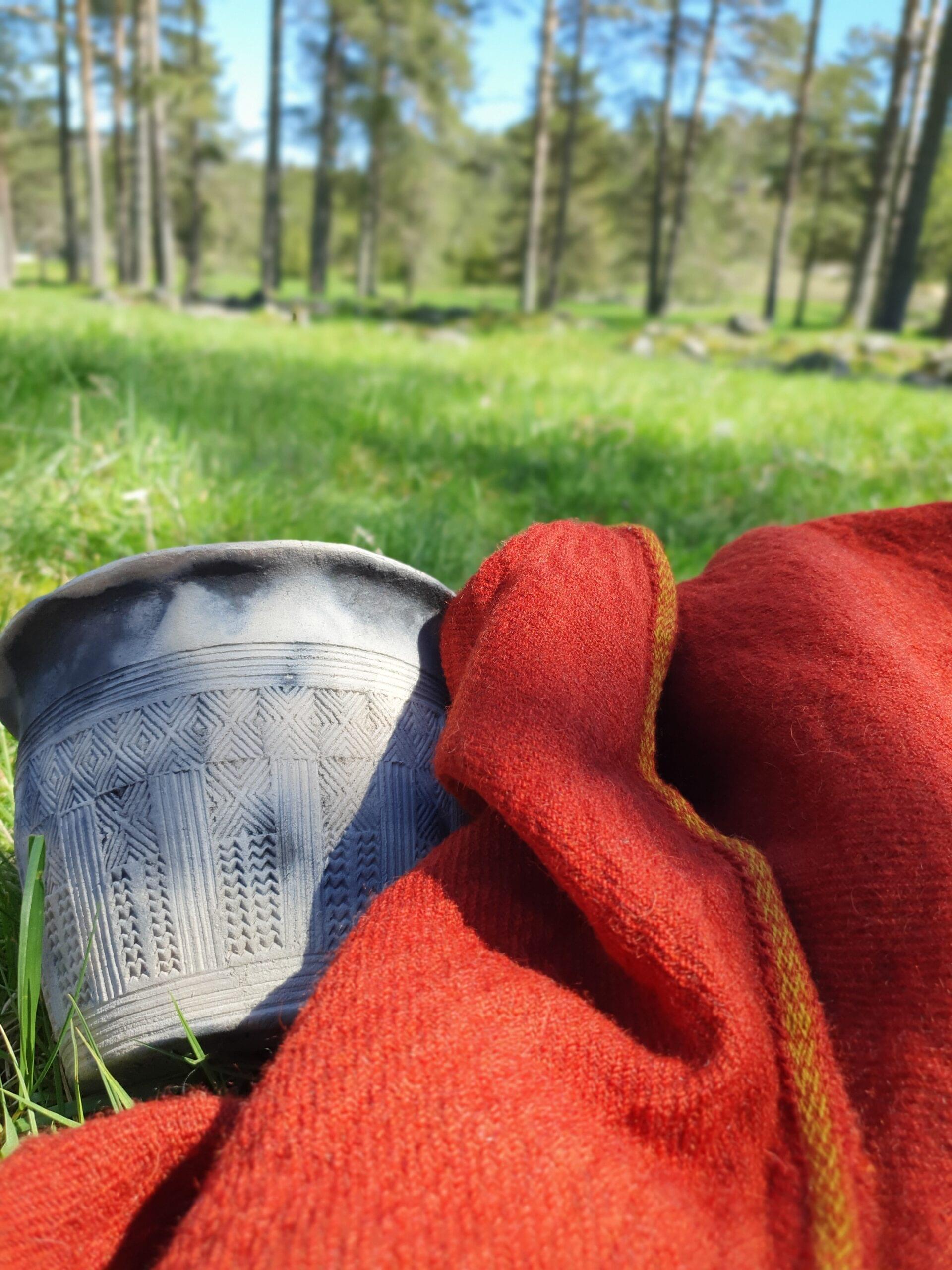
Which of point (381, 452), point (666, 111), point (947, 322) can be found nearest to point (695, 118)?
point (666, 111)

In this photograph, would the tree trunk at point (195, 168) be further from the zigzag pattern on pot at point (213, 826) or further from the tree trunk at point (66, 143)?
the zigzag pattern on pot at point (213, 826)

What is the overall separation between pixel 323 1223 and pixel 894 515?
1.17m

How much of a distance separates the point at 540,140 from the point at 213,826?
1834 cm

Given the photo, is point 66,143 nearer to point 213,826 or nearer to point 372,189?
point 372,189

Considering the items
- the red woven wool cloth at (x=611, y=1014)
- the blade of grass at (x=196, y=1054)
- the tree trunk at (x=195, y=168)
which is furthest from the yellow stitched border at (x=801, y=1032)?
the tree trunk at (x=195, y=168)

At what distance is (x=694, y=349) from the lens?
11414 mm

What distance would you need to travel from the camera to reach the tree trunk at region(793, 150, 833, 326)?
27.6 metres

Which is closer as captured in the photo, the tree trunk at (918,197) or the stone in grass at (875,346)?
the stone in grass at (875,346)

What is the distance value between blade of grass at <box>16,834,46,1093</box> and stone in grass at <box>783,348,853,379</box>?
8.76m

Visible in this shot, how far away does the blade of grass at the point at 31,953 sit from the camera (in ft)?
Answer: 3.08

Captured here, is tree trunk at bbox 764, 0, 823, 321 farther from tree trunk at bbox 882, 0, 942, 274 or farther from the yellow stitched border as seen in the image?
the yellow stitched border

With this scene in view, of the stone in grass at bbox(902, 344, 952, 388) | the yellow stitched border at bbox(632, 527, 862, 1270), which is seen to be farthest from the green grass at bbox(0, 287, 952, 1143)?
the stone in grass at bbox(902, 344, 952, 388)

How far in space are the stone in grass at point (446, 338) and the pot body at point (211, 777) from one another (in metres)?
7.71

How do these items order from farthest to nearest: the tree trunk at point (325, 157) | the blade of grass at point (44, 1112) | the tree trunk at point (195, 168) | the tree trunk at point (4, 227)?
the tree trunk at point (4, 227), the tree trunk at point (195, 168), the tree trunk at point (325, 157), the blade of grass at point (44, 1112)
